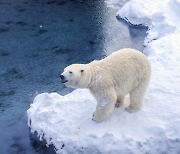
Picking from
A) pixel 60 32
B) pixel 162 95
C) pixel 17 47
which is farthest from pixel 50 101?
pixel 60 32

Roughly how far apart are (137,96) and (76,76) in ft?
3.95

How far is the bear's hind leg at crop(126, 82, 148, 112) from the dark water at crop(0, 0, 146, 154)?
1768 mm

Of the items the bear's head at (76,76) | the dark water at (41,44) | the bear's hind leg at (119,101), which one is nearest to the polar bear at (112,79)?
the bear's head at (76,76)

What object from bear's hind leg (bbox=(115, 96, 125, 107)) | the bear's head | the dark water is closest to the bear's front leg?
the bear's head

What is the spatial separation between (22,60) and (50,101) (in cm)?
361

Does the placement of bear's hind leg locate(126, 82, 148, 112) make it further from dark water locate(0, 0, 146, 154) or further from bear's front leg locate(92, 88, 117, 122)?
dark water locate(0, 0, 146, 154)

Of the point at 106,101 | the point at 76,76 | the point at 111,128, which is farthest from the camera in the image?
the point at 111,128

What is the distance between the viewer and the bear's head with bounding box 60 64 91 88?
16.5ft

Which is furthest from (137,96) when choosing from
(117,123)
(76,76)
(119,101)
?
(76,76)

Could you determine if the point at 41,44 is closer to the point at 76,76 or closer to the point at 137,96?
the point at 137,96

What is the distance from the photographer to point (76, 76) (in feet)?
16.6

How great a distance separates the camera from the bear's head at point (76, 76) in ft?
16.5

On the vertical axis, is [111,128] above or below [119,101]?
below

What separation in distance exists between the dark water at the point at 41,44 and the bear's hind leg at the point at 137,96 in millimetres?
1768
